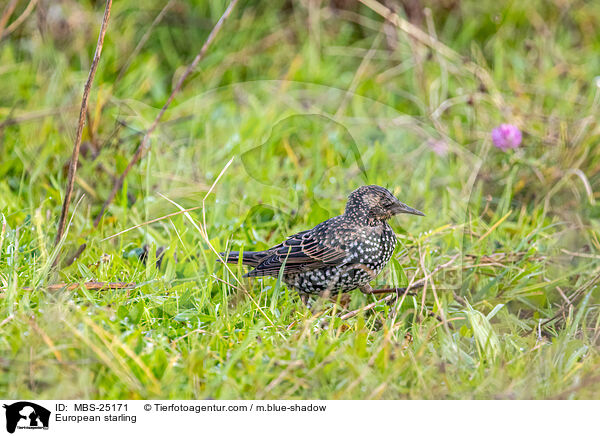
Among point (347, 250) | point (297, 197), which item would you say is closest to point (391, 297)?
point (347, 250)

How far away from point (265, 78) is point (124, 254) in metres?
2.85

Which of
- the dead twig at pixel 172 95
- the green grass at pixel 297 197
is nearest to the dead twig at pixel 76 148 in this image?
the green grass at pixel 297 197

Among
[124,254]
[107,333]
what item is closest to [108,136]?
[124,254]

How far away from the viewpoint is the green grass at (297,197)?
2881 mm

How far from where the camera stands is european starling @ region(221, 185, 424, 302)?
3.35 m

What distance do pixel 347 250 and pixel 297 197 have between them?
100 centimetres

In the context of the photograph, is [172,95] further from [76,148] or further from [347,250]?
[347,250]

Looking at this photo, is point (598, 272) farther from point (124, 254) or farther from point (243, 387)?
point (124, 254)

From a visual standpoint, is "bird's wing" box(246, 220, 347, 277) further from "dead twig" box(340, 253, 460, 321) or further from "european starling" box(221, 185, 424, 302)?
"dead twig" box(340, 253, 460, 321)

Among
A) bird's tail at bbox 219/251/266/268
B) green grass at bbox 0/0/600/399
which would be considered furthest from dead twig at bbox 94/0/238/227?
bird's tail at bbox 219/251/266/268
